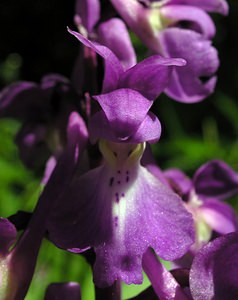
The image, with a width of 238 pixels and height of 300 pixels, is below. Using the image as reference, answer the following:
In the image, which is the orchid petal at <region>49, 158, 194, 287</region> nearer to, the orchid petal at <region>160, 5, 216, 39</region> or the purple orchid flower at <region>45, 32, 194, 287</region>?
the purple orchid flower at <region>45, 32, 194, 287</region>

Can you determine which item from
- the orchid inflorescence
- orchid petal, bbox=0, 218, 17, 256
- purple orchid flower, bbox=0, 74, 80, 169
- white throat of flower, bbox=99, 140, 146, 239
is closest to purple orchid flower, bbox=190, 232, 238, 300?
the orchid inflorescence

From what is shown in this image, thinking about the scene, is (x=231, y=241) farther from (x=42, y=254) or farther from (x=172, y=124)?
(x=172, y=124)

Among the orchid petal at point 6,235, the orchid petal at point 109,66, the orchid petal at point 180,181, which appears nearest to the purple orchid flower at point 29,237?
the orchid petal at point 6,235

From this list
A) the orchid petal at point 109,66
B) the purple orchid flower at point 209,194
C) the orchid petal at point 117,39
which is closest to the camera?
the orchid petal at point 109,66

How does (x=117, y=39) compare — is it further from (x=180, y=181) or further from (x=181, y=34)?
(x=180, y=181)

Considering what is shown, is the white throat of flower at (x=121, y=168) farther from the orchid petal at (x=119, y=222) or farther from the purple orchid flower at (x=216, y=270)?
the purple orchid flower at (x=216, y=270)

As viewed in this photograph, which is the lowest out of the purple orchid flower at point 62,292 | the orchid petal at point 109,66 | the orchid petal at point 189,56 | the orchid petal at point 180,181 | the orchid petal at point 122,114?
the orchid petal at point 180,181

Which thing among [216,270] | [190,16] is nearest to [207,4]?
[190,16]

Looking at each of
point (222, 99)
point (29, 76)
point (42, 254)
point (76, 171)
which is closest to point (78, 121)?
point (76, 171)
